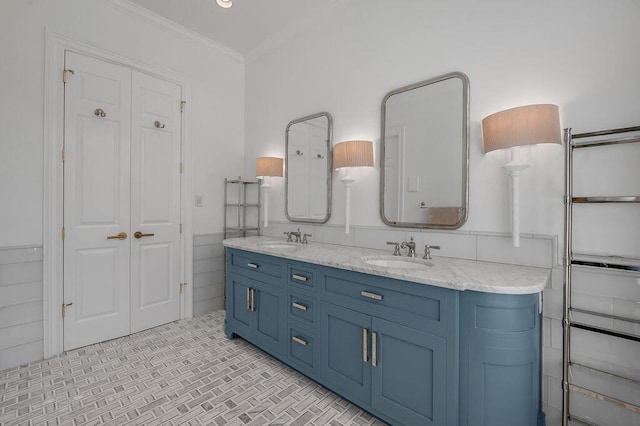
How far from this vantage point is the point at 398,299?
1.53 meters

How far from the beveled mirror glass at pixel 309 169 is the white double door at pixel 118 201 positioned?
4.04 feet

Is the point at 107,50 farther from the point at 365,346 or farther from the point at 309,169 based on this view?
the point at 365,346

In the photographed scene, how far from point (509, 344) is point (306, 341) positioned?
1218 mm

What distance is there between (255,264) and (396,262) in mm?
1136

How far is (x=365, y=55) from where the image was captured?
2455 mm

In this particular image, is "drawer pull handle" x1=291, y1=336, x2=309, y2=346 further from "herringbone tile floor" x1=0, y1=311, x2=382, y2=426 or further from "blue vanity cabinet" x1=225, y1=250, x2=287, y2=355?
"herringbone tile floor" x1=0, y1=311, x2=382, y2=426

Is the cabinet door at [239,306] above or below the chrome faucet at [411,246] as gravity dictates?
below

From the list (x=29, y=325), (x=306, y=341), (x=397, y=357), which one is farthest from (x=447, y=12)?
(x=29, y=325)

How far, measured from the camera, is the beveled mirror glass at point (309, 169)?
108 inches

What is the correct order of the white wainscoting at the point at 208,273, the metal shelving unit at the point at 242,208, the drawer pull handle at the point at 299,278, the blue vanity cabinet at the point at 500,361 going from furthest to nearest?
the metal shelving unit at the point at 242,208 → the white wainscoting at the point at 208,273 → the drawer pull handle at the point at 299,278 → the blue vanity cabinet at the point at 500,361

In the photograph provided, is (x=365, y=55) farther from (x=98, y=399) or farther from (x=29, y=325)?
(x=29, y=325)

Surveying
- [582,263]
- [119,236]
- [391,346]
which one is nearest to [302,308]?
[391,346]

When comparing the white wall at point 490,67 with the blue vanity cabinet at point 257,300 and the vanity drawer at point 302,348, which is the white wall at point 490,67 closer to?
the blue vanity cabinet at point 257,300

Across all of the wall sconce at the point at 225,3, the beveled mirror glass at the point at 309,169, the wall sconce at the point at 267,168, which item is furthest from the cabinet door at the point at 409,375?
the wall sconce at the point at 225,3
